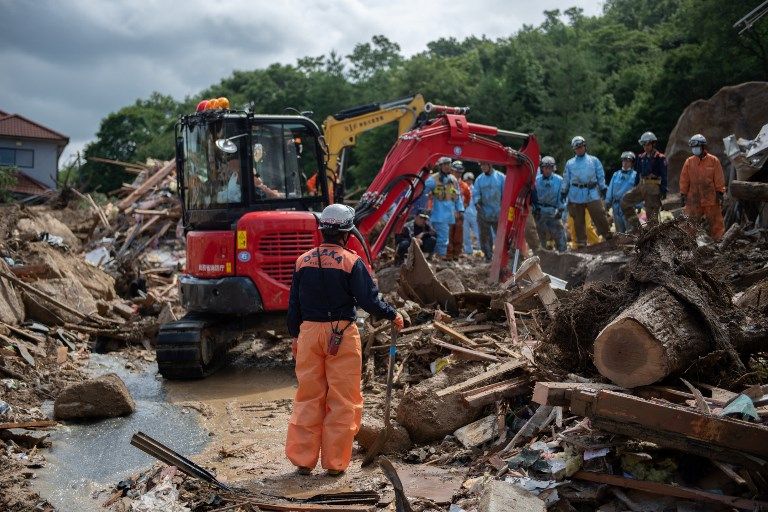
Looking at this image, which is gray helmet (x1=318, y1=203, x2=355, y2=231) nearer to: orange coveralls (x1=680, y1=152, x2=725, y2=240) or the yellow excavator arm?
orange coveralls (x1=680, y1=152, x2=725, y2=240)

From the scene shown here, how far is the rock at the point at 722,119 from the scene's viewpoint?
16594 mm

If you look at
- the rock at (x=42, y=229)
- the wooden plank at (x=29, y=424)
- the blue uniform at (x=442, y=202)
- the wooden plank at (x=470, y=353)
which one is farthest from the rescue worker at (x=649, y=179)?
the rock at (x=42, y=229)

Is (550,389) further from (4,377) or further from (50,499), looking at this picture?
(4,377)

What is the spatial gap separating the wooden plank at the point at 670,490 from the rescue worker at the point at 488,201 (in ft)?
34.7

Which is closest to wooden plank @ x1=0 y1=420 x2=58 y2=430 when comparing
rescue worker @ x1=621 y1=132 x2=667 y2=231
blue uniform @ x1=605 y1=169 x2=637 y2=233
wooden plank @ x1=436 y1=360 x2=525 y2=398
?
wooden plank @ x1=436 y1=360 x2=525 y2=398

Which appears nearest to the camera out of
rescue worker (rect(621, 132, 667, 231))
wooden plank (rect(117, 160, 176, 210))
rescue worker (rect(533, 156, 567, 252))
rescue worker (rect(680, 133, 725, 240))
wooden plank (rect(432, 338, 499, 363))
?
wooden plank (rect(432, 338, 499, 363))

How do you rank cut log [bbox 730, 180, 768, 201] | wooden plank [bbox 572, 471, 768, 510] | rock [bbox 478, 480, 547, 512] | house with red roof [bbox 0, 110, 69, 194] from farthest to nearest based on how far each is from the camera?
1. house with red roof [bbox 0, 110, 69, 194]
2. cut log [bbox 730, 180, 768, 201]
3. rock [bbox 478, 480, 547, 512]
4. wooden plank [bbox 572, 471, 768, 510]

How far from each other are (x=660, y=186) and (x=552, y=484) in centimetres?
924

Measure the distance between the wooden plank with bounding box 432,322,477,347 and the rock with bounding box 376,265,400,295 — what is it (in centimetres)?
425

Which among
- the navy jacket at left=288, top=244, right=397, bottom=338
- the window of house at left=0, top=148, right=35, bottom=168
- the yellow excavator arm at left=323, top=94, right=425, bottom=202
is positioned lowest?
the navy jacket at left=288, top=244, right=397, bottom=338

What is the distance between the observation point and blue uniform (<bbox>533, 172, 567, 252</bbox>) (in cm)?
1452

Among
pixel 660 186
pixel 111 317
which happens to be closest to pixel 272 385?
pixel 111 317

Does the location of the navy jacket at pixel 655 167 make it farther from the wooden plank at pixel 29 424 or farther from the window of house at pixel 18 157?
the window of house at pixel 18 157

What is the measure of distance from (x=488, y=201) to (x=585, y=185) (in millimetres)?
2089
